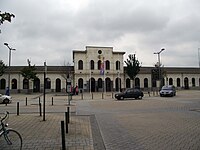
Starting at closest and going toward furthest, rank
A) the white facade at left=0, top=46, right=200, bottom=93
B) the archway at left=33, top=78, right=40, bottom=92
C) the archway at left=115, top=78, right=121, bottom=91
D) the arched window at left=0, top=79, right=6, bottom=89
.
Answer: the arched window at left=0, top=79, right=6, bottom=89
the white facade at left=0, top=46, right=200, bottom=93
the archway at left=33, top=78, right=40, bottom=92
the archway at left=115, top=78, right=121, bottom=91

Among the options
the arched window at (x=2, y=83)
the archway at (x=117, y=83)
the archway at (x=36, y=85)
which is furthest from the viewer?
the archway at (x=117, y=83)

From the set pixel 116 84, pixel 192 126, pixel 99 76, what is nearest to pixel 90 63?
pixel 99 76

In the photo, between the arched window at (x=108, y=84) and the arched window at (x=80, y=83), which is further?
the arched window at (x=108, y=84)

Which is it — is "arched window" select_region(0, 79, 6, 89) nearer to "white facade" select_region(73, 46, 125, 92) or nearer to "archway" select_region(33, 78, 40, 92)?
"archway" select_region(33, 78, 40, 92)

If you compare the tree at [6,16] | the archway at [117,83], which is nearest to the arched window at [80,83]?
the archway at [117,83]

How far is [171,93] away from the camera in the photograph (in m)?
37.3

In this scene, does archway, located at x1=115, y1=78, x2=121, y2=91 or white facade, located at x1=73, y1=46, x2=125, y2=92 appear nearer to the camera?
white facade, located at x1=73, y1=46, x2=125, y2=92

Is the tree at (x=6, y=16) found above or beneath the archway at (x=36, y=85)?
above

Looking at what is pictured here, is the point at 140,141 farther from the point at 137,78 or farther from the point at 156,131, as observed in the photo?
the point at 137,78

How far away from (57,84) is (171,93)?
3248 centimetres

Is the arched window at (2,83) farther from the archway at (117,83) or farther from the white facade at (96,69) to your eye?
the archway at (117,83)

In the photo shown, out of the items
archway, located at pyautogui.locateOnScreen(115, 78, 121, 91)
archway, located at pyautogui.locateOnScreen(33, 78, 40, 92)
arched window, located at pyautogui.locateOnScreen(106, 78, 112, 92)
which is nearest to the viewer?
archway, located at pyautogui.locateOnScreen(33, 78, 40, 92)

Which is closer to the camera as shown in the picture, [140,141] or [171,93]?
[140,141]

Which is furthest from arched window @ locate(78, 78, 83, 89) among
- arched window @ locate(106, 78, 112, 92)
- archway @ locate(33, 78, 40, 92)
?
archway @ locate(33, 78, 40, 92)
